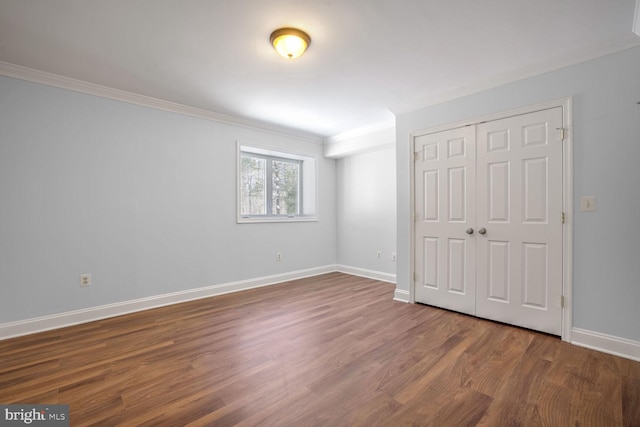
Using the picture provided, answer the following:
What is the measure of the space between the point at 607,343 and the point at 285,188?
4360mm

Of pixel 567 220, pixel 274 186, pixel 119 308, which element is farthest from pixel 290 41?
pixel 119 308

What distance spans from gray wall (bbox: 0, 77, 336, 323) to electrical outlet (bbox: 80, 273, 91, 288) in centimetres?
5

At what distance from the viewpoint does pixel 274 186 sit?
508 cm

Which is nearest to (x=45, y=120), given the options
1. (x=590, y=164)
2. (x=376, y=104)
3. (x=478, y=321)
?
(x=376, y=104)

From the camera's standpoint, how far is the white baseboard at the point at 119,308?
2734mm

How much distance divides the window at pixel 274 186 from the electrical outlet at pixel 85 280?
183 cm

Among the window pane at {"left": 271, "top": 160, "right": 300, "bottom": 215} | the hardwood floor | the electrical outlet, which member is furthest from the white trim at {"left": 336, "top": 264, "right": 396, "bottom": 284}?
the electrical outlet

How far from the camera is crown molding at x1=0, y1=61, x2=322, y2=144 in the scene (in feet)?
8.99

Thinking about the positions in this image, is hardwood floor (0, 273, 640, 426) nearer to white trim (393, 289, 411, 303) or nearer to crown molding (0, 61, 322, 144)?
white trim (393, 289, 411, 303)

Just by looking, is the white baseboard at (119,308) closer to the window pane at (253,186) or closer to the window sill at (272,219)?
the window sill at (272,219)

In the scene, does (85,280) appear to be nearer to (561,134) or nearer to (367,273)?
(367,273)

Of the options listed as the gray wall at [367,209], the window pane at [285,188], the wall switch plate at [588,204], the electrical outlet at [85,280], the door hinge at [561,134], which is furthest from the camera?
the window pane at [285,188]

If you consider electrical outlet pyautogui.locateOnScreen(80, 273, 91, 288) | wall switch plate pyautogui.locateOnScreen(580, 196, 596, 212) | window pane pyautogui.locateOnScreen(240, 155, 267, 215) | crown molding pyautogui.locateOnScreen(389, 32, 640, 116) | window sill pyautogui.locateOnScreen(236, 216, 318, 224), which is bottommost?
electrical outlet pyautogui.locateOnScreen(80, 273, 91, 288)

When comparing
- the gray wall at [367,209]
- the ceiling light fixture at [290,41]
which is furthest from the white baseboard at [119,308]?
the ceiling light fixture at [290,41]
